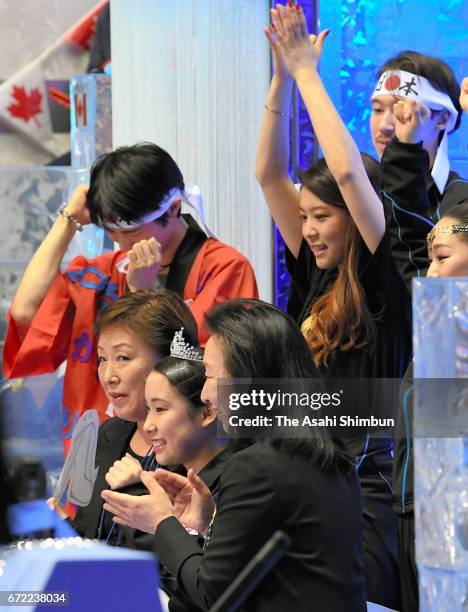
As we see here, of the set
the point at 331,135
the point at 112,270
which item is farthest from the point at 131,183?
the point at 331,135

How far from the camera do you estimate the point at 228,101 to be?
2.90m

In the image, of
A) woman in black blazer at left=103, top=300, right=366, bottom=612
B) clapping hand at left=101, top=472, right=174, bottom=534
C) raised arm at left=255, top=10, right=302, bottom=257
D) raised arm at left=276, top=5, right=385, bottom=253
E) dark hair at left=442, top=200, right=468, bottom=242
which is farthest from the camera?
raised arm at left=255, top=10, right=302, bottom=257

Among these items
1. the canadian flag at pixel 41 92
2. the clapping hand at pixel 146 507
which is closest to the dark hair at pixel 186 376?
the clapping hand at pixel 146 507

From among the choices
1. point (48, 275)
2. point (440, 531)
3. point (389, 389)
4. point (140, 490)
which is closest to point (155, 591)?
point (440, 531)

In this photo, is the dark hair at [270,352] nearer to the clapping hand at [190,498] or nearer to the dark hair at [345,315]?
the clapping hand at [190,498]

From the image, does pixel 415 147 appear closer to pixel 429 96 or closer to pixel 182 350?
pixel 429 96

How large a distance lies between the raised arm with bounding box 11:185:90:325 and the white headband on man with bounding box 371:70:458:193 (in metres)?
0.75

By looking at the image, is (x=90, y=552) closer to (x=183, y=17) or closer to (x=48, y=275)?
(x=48, y=275)

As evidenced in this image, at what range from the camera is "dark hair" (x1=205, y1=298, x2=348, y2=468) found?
1484mm

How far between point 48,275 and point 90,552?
1.47 metres

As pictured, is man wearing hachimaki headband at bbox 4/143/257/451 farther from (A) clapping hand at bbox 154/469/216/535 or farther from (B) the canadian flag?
(B) the canadian flag

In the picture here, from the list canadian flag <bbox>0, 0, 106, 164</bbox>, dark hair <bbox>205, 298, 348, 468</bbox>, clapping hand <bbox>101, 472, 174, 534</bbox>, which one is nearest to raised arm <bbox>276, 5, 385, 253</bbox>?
dark hair <bbox>205, 298, 348, 468</bbox>

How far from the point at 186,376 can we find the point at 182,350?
0.29ft

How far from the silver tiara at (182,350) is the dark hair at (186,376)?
14 millimetres
